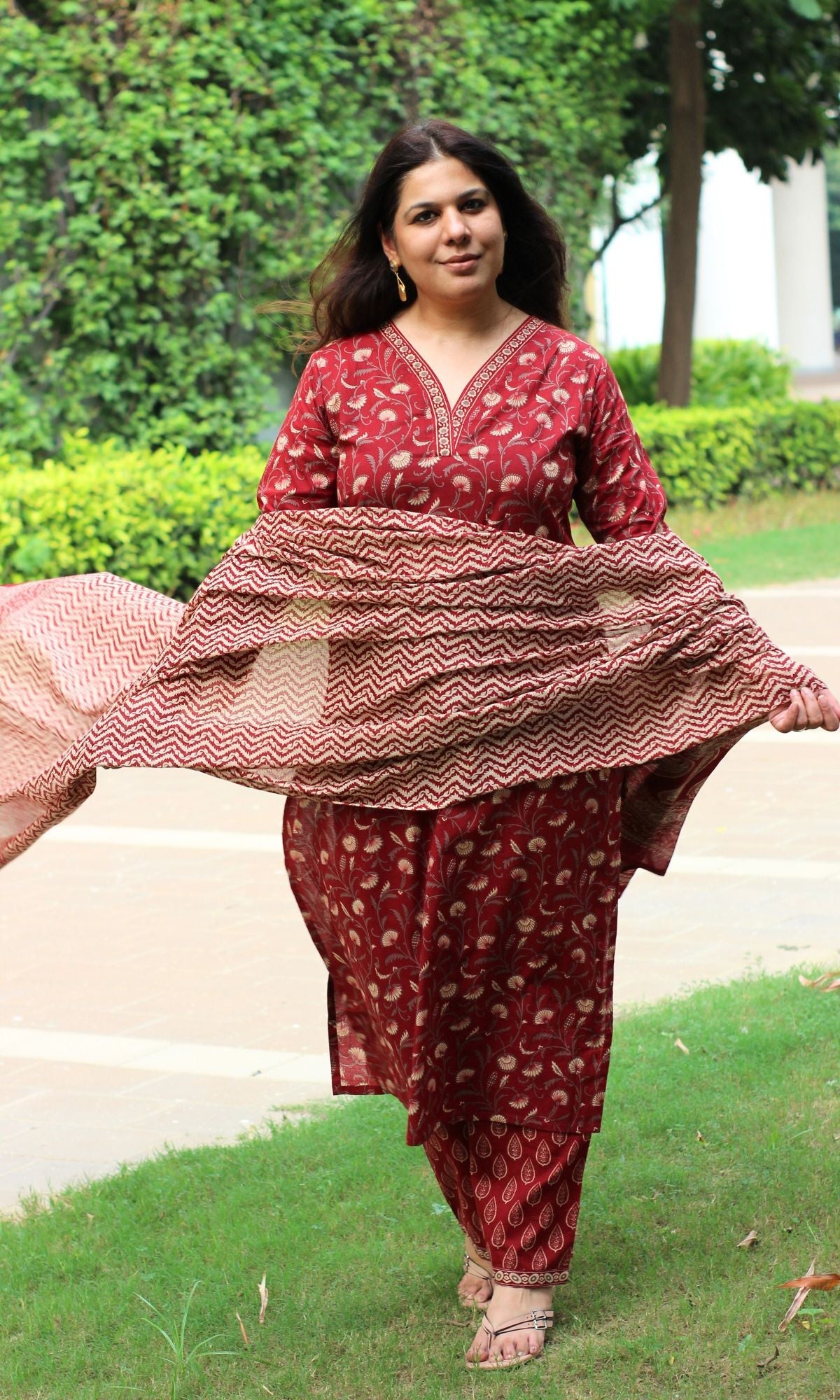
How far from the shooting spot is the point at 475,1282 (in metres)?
3.23

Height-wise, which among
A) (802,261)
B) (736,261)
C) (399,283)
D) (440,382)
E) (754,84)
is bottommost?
(440,382)

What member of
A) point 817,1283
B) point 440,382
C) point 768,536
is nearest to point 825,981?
point 817,1283

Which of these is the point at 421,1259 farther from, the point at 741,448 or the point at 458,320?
the point at 741,448

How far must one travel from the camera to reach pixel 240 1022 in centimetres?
488

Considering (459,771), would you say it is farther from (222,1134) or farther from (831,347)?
(831,347)

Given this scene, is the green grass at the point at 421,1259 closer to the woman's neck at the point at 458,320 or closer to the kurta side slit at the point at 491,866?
the kurta side slit at the point at 491,866

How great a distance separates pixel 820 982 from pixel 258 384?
7.75m

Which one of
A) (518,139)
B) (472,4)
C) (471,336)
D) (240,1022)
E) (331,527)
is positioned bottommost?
(240,1022)

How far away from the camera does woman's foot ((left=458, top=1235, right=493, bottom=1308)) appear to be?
10.5ft

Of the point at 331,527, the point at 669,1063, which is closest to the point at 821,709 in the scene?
the point at 331,527

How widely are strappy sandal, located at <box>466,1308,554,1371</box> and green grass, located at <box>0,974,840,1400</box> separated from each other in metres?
0.02

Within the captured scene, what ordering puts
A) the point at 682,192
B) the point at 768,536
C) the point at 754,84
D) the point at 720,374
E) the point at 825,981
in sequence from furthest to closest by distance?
the point at 720,374 → the point at 754,84 → the point at 682,192 → the point at 768,536 → the point at 825,981

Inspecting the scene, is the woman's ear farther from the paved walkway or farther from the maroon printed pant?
the paved walkway

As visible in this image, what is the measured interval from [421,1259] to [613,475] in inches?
58.8
